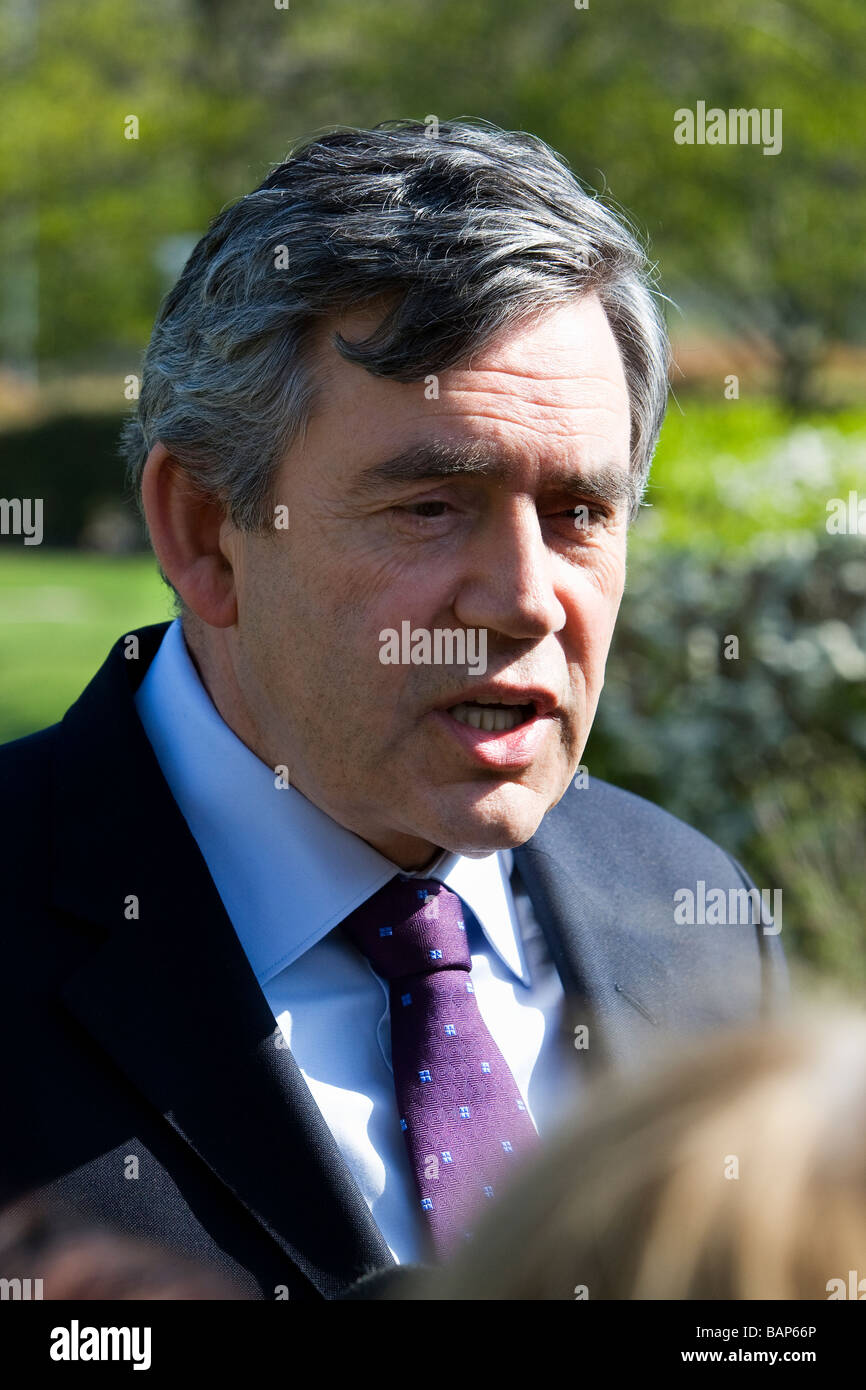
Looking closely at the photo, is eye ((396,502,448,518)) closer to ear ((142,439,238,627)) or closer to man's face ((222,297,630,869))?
man's face ((222,297,630,869))

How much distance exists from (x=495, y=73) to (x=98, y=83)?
540 centimetres

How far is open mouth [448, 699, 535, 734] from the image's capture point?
217 cm

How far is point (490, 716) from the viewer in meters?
2.19

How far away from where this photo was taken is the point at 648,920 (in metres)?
2.66

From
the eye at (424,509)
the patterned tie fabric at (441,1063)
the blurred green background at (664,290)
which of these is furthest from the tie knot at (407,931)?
the blurred green background at (664,290)

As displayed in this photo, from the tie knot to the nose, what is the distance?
426 millimetres

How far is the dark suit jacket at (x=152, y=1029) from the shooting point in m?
1.91

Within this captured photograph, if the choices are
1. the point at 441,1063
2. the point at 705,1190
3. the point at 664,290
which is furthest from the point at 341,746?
the point at 664,290

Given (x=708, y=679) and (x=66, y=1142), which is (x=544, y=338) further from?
(x=708, y=679)

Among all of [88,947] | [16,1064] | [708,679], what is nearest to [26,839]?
[88,947]

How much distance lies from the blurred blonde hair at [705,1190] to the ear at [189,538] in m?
1.39

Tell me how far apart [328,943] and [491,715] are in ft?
1.34

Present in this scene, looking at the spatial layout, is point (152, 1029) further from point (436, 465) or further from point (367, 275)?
point (367, 275)

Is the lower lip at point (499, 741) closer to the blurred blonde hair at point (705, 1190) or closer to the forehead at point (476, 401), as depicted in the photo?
the forehead at point (476, 401)
